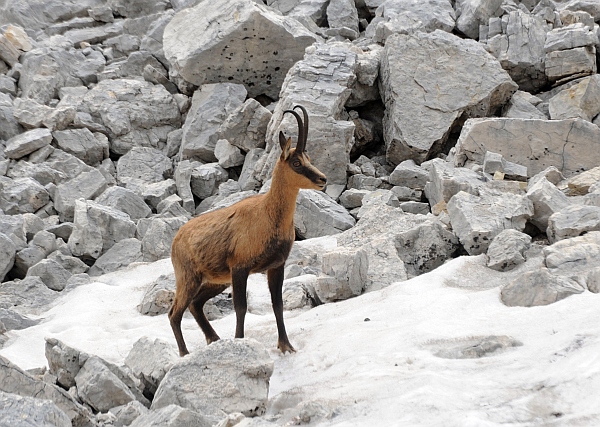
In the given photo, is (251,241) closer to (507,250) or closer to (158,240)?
(507,250)

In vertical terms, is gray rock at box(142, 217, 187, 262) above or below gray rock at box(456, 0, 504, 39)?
below

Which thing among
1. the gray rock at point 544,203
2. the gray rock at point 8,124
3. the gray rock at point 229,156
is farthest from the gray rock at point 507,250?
the gray rock at point 8,124

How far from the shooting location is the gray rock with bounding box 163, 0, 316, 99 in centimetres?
1811

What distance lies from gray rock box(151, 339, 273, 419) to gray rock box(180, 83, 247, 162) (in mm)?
10974

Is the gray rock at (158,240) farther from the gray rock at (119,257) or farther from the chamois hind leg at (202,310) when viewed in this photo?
the chamois hind leg at (202,310)

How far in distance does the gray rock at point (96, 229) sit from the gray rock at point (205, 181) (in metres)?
2.42

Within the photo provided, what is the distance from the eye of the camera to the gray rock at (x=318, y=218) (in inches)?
500

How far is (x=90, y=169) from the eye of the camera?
16.5 m

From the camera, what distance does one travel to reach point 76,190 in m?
15.1

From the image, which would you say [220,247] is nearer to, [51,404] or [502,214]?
[51,404]

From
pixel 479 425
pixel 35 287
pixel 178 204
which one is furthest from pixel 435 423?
pixel 178 204

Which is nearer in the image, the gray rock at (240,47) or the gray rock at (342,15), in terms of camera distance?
the gray rock at (240,47)

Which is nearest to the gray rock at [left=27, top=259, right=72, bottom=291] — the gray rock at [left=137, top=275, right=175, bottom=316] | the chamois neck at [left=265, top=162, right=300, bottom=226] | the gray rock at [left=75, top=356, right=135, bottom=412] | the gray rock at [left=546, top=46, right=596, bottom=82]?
the gray rock at [left=137, top=275, right=175, bottom=316]

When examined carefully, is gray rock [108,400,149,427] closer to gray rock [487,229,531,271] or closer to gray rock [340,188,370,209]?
gray rock [487,229,531,271]
